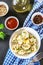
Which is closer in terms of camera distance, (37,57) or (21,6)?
(37,57)

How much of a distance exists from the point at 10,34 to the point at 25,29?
96 millimetres

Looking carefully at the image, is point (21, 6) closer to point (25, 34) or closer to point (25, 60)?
point (25, 34)

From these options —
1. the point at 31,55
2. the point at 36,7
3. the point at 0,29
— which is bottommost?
the point at 31,55

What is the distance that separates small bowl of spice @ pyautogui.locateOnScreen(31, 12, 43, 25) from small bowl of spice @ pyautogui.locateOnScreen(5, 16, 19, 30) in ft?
0.33

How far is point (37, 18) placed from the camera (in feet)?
4.76

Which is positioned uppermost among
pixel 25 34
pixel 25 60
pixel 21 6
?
pixel 21 6

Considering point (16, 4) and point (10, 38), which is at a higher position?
point (16, 4)

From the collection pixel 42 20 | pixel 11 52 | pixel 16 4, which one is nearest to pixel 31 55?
pixel 11 52

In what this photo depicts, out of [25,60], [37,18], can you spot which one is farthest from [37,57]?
[37,18]

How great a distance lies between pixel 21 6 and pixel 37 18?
12 cm

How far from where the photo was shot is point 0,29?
146cm

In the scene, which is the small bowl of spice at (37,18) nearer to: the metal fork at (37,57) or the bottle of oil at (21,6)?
the bottle of oil at (21,6)

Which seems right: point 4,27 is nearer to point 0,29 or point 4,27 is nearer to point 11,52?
point 0,29

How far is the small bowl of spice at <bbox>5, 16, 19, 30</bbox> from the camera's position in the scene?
1.45 metres
